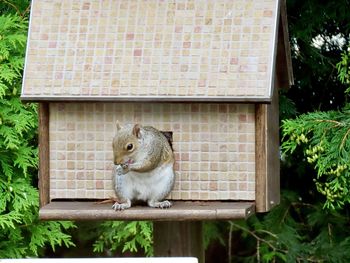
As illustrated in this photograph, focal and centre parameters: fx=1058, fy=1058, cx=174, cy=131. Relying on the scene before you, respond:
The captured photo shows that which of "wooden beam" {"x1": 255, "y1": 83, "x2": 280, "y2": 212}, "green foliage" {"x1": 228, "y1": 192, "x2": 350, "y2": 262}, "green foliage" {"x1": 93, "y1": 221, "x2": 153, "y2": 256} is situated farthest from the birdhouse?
"green foliage" {"x1": 228, "y1": 192, "x2": 350, "y2": 262}

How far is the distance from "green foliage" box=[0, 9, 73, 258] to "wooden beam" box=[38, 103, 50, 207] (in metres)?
0.69

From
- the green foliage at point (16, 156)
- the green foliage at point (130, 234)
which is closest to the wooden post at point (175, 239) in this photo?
the green foliage at point (16, 156)

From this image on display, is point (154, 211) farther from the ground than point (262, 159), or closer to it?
closer to it

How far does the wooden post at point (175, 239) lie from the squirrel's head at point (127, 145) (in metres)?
0.52

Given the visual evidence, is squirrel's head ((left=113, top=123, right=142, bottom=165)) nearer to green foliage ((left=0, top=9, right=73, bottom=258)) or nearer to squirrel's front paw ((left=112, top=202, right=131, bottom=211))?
squirrel's front paw ((left=112, top=202, right=131, bottom=211))

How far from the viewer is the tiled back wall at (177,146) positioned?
3844 mm

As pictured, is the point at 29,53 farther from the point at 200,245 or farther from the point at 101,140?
the point at 200,245

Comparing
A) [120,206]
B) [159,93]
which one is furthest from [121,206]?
[159,93]

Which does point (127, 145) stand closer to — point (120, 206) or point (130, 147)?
point (130, 147)

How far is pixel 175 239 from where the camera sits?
4.12 metres

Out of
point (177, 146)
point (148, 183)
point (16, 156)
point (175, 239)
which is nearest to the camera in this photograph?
point (148, 183)

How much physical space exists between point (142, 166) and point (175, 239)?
20.6 inches

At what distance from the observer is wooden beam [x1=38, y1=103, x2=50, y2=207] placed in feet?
13.0

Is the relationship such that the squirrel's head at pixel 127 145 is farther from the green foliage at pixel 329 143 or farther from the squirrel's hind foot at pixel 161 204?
the green foliage at pixel 329 143
